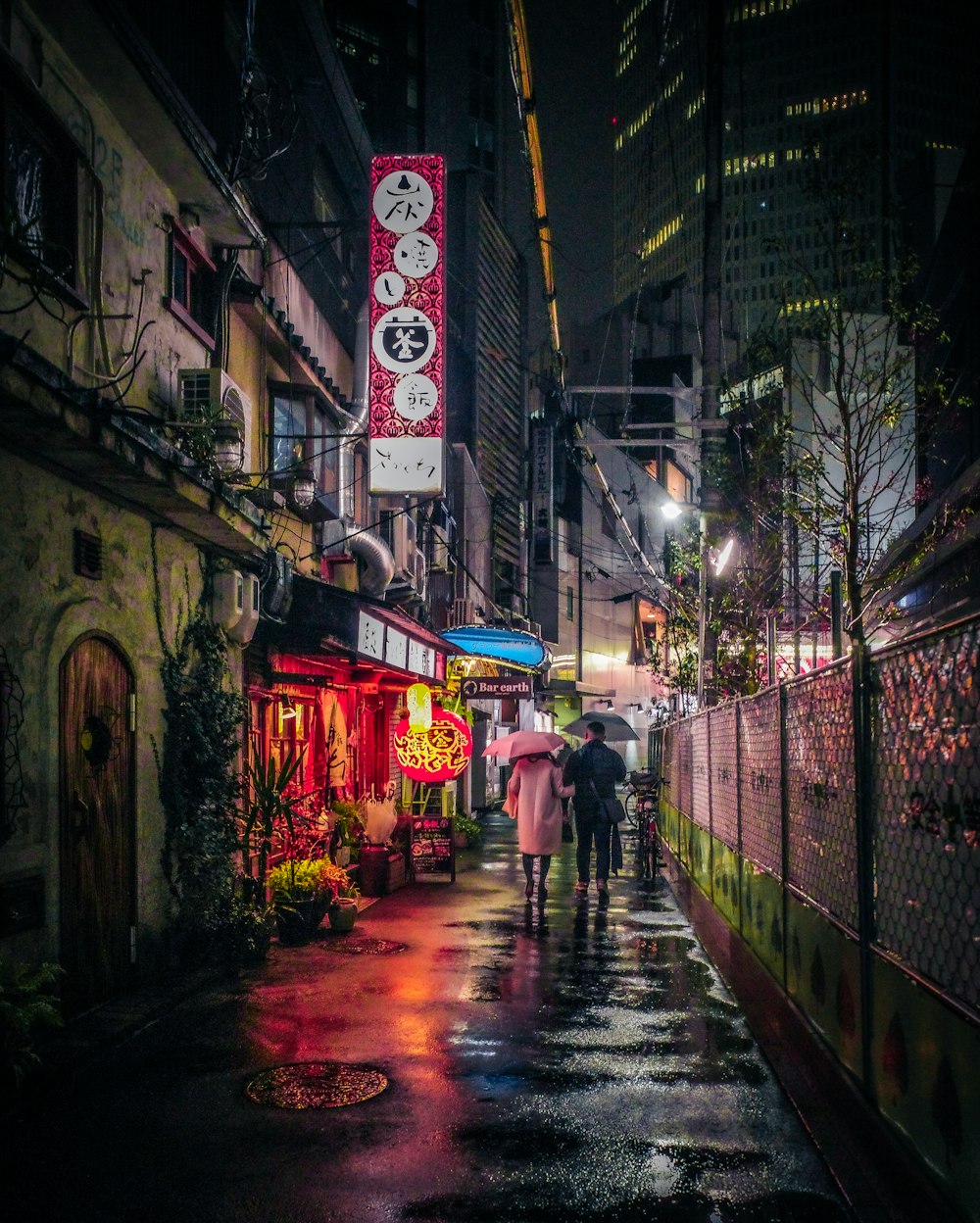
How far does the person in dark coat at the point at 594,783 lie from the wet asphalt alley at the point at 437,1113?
4922 mm

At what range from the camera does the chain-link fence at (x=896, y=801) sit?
3.94 metres

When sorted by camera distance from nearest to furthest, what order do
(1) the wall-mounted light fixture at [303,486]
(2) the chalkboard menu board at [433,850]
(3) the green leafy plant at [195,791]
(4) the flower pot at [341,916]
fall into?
(3) the green leafy plant at [195,791] → (4) the flower pot at [341,916] → (1) the wall-mounted light fixture at [303,486] → (2) the chalkboard menu board at [433,850]

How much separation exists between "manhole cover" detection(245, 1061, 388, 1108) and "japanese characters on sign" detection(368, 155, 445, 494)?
7.38m

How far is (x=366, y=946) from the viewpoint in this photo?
11.7 meters

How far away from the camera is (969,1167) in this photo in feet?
12.6

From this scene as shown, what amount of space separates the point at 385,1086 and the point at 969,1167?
3806 millimetres

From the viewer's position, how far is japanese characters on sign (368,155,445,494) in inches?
525

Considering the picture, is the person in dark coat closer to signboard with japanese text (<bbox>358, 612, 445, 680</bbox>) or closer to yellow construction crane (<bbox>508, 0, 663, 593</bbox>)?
signboard with japanese text (<bbox>358, 612, 445, 680</bbox>)

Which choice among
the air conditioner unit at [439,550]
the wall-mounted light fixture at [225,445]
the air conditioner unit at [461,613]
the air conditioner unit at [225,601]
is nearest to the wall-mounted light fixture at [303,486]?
the air conditioner unit at [225,601]

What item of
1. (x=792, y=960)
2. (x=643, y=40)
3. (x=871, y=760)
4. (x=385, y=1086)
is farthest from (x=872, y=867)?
(x=643, y=40)

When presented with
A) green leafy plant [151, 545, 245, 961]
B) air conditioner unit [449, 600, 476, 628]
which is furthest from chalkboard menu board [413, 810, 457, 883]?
air conditioner unit [449, 600, 476, 628]

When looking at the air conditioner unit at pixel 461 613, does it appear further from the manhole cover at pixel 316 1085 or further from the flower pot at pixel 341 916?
the manhole cover at pixel 316 1085

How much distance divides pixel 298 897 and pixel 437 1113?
584 cm

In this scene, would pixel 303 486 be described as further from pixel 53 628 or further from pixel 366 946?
pixel 53 628
